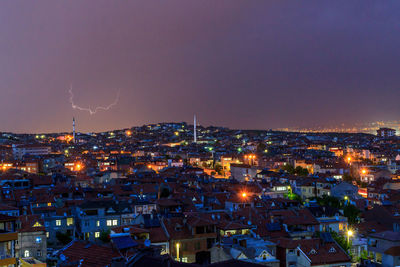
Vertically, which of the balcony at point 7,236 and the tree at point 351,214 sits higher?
the balcony at point 7,236

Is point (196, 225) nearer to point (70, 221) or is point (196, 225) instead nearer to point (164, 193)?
point (70, 221)

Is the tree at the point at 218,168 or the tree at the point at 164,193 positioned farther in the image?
the tree at the point at 218,168

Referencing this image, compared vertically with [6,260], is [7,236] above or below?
above

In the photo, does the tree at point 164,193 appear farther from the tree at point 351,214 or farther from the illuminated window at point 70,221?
the tree at point 351,214

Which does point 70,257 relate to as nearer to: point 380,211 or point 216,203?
point 216,203

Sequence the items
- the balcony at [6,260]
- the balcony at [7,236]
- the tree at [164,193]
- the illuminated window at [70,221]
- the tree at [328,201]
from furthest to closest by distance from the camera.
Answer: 1. the tree at [164,193]
2. the tree at [328,201]
3. the illuminated window at [70,221]
4. the balcony at [7,236]
5. the balcony at [6,260]

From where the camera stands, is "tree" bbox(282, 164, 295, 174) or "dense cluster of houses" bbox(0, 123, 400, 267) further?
"tree" bbox(282, 164, 295, 174)

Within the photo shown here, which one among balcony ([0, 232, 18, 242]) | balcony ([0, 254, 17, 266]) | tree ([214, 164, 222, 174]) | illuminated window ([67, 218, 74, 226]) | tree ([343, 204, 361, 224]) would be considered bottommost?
tree ([343, 204, 361, 224])


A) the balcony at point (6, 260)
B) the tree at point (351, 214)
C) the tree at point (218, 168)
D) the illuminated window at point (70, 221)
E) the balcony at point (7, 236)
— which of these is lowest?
the tree at point (351, 214)

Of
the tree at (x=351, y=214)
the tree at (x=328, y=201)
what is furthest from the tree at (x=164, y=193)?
the tree at (x=351, y=214)

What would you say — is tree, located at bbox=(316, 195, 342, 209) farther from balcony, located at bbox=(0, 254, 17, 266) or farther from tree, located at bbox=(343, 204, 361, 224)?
balcony, located at bbox=(0, 254, 17, 266)

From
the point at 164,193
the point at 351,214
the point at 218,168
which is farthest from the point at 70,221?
the point at 218,168

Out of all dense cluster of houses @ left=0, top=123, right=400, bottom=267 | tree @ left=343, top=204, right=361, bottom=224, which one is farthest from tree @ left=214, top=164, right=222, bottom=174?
Result: tree @ left=343, top=204, right=361, bottom=224
